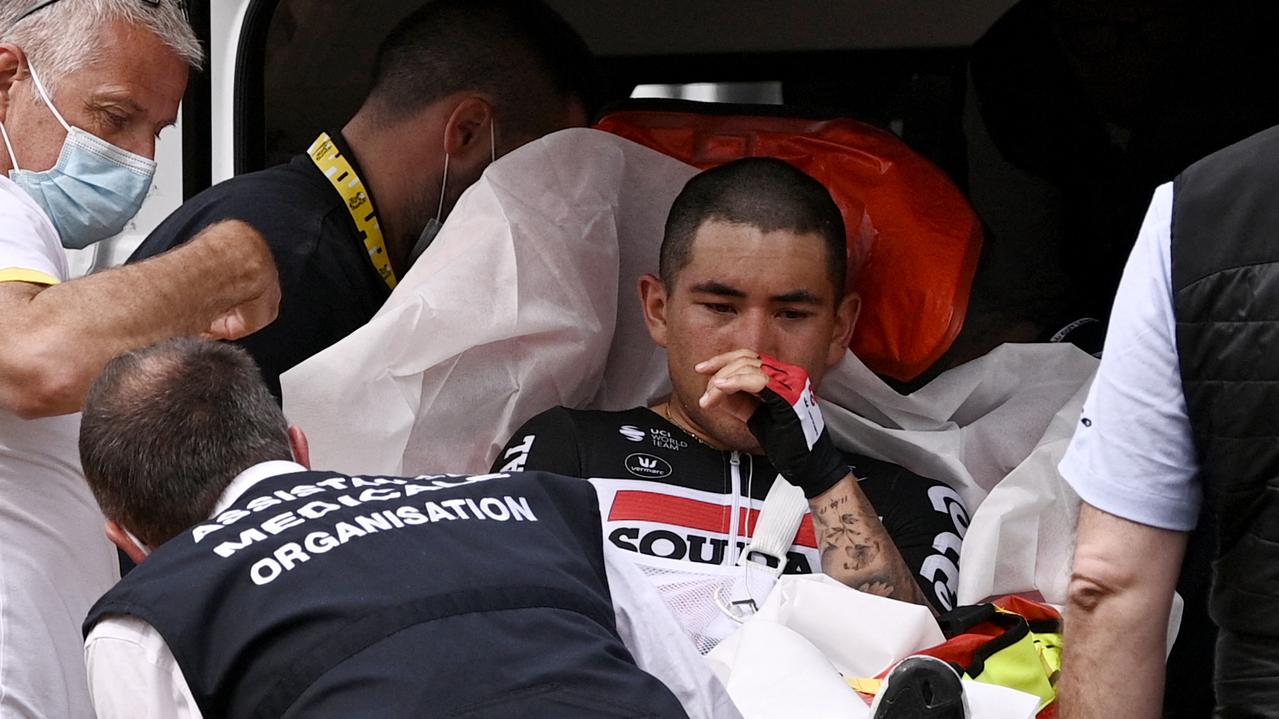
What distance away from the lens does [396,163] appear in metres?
→ 2.52

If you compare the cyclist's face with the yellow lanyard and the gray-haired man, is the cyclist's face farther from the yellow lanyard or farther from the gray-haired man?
the gray-haired man

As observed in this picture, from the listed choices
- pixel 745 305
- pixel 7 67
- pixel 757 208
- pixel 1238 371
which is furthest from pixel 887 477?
pixel 7 67

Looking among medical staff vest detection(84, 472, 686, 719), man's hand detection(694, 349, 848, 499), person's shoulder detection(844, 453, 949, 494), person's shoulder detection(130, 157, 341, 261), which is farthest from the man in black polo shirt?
medical staff vest detection(84, 472, 686, 719)

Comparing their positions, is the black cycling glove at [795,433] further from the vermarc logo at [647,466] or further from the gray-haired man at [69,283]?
the gray-haired man at [69,283]

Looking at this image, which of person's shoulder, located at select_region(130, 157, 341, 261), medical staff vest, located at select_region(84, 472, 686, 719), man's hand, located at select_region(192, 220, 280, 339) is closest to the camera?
medical staff vest, located at select_region(84, 472, 686, 719)

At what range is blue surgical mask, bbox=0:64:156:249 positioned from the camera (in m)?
1.95

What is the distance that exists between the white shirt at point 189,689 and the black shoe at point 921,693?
0.16 metres

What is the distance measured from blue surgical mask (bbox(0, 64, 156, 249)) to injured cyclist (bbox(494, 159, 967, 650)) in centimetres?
69

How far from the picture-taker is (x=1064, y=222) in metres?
3.16

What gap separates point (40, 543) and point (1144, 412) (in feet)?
4.09

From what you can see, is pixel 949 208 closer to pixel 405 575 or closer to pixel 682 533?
pixel 682 533

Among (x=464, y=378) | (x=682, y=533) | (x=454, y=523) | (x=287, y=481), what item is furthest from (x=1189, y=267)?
(x=464, y=378)

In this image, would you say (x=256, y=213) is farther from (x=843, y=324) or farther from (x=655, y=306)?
(x=843, y=324)

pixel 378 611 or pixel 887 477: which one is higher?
pixel 378 611
